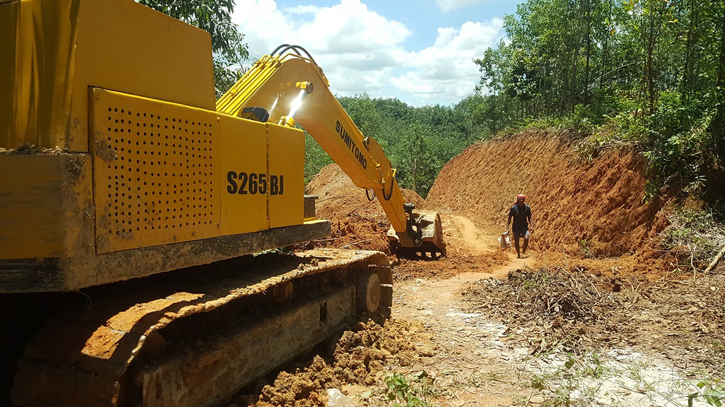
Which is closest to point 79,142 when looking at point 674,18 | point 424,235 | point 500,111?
point 424,235

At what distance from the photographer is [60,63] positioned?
108 inches

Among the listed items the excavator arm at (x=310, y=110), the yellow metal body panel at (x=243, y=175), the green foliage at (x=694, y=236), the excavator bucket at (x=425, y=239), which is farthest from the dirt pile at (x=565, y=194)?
the yellow metal body panel at (x=243, y=175)

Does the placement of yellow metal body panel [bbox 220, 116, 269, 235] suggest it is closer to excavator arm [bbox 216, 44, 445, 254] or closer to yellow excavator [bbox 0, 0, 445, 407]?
yellow excavator [bbox 0, 0, 445, 407]

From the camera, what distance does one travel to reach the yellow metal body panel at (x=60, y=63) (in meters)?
2.72

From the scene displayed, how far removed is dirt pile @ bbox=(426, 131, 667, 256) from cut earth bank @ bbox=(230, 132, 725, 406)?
48 mm

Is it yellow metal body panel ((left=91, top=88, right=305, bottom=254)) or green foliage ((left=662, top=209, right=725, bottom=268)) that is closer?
yellow metal body panel ((left=91, top=88, right=305, bottom=254))

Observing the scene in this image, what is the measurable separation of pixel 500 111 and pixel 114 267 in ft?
122

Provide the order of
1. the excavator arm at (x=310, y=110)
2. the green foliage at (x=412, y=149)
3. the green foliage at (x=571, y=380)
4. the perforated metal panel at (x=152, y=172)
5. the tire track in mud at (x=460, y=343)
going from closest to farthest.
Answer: the perforated metal panel at (x=152, y=172) → the green foliage at (x=571, y=380) → the tire track in mud at (x=460, y=343) → the excavator arm at (x=310, y=110) → the green foliage at (x=412, y=149)

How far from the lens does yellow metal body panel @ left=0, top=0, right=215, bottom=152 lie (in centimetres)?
272

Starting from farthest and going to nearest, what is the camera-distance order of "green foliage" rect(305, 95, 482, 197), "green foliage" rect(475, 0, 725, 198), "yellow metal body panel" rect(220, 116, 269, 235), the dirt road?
"green foliage" rect(305, 95, 482, 197)
"green foliage" rect(475, 0, 725, 198)
the dirt road
"yellow metal body panel" rect(220, 116, 269, 235)

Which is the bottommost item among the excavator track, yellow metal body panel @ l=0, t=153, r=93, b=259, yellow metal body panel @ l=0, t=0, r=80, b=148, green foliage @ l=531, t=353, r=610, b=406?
green foliage @ l=531, t=353, r=610, b=406

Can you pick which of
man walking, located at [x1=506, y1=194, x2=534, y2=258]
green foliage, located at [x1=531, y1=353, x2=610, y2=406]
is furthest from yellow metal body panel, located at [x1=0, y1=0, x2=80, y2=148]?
man walking, located at [x1=506, y1=194, x2=534, y2=258]

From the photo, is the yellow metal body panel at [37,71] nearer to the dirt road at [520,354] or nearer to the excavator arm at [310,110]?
the excavator arm at [310,110]

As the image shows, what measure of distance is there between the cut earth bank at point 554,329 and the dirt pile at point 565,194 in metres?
0.05
